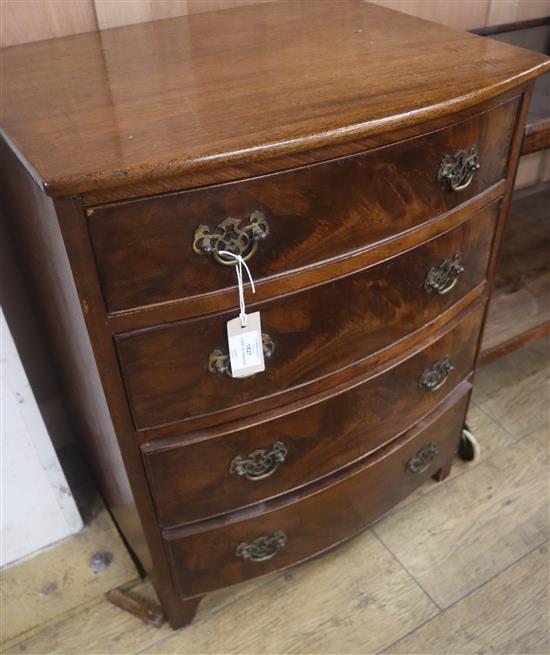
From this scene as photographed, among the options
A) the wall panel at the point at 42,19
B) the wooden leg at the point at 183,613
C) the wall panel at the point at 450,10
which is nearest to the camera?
the wall panel at the point at 42,19

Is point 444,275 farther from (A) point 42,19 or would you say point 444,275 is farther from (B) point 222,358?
(A) point 42,19

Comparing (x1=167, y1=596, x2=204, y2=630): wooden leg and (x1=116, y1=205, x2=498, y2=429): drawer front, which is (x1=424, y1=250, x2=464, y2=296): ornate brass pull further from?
(x1=167, y1=596, x2=204, y2=630): wooden leg

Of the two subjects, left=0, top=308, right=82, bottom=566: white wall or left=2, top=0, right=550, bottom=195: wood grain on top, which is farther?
left=0, top=308, right=82, bottom=566: white wall

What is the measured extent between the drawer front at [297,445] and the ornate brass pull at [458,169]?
10.6 inches

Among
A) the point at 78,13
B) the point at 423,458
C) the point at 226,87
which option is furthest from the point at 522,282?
the point at 78,13

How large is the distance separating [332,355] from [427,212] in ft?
0.75

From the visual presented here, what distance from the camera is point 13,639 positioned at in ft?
3.79

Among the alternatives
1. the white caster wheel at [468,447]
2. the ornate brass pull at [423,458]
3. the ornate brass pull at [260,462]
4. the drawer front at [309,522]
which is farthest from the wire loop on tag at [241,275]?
the white caster wheel at [468,447]

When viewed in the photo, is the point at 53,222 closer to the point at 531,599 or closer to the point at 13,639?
the point at 13,639

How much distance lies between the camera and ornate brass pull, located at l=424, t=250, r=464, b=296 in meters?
0.91

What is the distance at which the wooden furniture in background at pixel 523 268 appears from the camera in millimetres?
1356

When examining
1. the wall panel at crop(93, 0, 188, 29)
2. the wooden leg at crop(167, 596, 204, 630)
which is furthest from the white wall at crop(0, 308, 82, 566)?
the wall panel at crop(93, 0, 188, 29)

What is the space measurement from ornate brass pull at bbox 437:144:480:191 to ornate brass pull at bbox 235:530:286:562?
1.97ft

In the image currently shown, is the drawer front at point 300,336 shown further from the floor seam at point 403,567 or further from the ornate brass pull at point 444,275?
the floor seam at point 403,567
